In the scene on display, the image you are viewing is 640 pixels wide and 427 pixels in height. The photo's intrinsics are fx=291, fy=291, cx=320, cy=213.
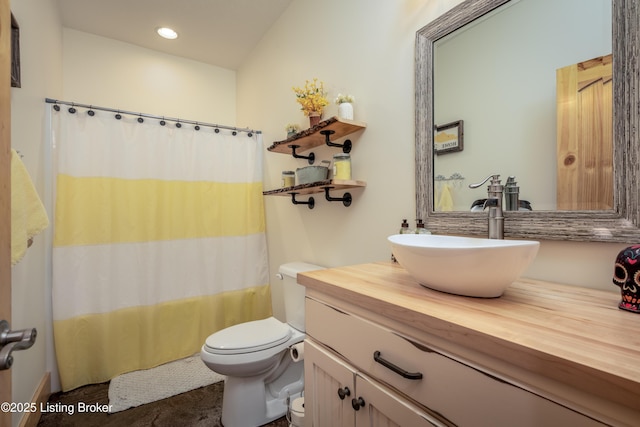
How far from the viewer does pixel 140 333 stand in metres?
2.06

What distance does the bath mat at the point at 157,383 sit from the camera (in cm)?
173

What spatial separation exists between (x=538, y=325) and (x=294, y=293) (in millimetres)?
1385

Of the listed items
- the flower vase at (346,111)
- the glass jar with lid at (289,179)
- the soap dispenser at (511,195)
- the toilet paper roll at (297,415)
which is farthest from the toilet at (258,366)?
the soap dispenser at (511,195)

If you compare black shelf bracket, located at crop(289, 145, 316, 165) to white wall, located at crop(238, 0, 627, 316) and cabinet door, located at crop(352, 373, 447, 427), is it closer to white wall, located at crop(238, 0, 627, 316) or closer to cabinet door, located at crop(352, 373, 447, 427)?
white wall, located at crop(238, 0, 627, 316)

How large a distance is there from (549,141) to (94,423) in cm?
241

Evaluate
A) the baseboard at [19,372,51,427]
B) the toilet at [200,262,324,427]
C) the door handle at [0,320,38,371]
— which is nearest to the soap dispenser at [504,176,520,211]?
the toilet at [200,262,324,427]

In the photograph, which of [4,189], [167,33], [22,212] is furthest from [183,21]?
[4,189]

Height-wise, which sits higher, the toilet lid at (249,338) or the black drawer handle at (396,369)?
the black drawer handle at (396,369)

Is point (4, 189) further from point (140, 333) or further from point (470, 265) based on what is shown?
point (140, 333)

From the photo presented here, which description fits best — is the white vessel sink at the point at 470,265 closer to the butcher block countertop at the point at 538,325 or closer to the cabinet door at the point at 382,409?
the butcher block countertop at the point at 538,325

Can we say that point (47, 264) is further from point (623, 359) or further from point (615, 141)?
point (615, 141)

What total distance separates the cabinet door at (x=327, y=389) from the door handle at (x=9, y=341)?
695mm

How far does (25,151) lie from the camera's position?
144 centimetres

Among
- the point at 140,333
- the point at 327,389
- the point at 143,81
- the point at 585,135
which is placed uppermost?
the point at 143,81
